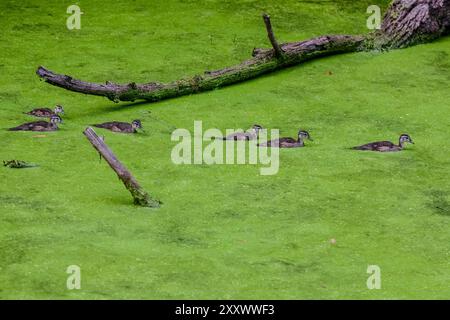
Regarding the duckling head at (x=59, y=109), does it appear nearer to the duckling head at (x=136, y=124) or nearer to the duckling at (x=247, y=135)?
the duckling head at (x=136, y=124)

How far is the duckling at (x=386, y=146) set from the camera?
8930mm

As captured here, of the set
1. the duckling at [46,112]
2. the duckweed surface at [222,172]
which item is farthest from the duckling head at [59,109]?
the duckweed surface at [222,172]

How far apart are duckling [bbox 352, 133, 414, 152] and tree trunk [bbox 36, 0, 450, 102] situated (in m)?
2.02

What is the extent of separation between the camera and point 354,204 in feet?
25.2

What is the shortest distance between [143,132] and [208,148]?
2.50 ft

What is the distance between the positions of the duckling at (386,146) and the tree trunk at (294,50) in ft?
6.62

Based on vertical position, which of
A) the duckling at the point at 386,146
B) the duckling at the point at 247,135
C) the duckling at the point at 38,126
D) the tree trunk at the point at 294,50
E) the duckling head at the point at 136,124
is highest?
the tree trunk at the point at 294,50

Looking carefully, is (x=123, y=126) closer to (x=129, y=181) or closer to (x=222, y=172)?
(x=222, y=172)

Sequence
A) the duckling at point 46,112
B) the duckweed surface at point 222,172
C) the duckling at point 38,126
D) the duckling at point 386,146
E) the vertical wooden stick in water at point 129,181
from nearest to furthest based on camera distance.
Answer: the duckweed surface at point 222,172, the vertical wooden stick in water at point 129,181, the duckling at point 386,146, the duckling at point 38,126, the duckling at point 46,112

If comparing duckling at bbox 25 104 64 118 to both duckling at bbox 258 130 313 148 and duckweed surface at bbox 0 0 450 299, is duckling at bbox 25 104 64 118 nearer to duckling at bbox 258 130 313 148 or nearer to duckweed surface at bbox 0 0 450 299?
duckweed surface at bbox 0 0 450 299

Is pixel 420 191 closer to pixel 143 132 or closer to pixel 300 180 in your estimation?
pixel 300 180

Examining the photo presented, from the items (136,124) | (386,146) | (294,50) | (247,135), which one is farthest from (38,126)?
(294,50)
